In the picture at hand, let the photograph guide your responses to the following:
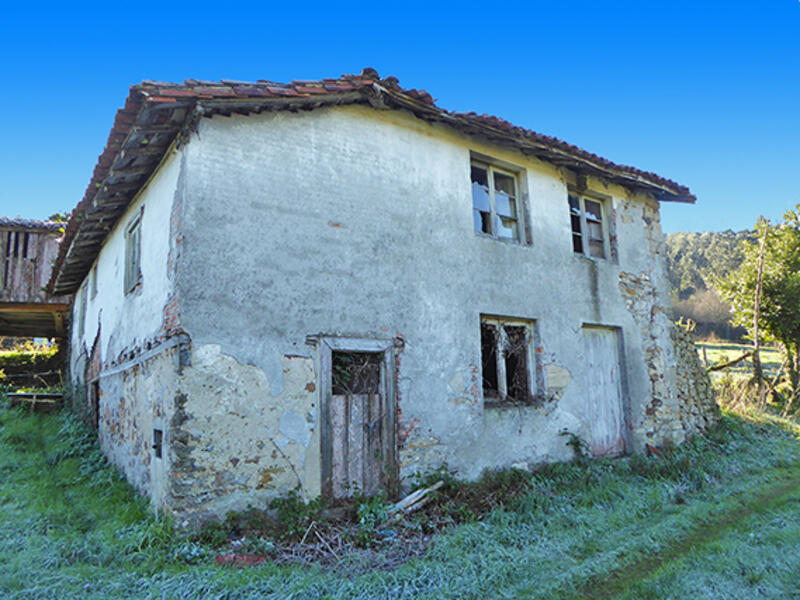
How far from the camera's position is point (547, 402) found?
823 centimetres

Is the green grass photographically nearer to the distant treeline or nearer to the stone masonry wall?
the distant treeline

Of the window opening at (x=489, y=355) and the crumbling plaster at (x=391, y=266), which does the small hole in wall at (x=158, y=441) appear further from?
the window opening at (x=489, y=355)

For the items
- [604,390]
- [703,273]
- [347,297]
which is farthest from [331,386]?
[703,273]

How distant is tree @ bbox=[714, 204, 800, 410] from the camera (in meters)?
15.4

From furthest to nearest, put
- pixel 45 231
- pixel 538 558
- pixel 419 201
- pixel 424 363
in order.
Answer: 1. pixel 45 231
2. pixel 419 201
3. pixel 424 363
4. pixel 538 558

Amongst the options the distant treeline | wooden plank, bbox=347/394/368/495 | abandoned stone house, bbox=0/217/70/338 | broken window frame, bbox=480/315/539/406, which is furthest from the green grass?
abandoned stone house, bbox=0/217/70/338

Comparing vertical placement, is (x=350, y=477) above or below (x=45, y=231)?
below

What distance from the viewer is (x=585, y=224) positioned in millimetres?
9875

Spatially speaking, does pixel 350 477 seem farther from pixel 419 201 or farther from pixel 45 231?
pixel 45 231

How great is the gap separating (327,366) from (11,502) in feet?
13.1

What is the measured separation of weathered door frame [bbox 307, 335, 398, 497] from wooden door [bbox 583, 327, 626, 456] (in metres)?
3.94

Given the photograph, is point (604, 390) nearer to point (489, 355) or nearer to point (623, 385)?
point (623, 385)

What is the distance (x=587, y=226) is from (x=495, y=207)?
2362mm

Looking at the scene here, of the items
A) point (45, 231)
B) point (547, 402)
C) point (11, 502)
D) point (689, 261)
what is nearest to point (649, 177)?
point (547, 402)
